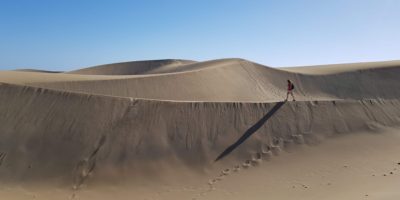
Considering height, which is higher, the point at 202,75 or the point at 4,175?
the point at 202,75

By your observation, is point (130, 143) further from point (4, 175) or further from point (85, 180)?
point (4, 175)

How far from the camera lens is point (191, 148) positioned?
504 inches

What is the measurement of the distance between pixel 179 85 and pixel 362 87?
11.6 metres

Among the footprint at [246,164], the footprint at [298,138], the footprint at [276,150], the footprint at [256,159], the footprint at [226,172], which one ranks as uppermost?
the footprint at [298,138]

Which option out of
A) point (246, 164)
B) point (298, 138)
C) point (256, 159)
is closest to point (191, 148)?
point (246, 164)

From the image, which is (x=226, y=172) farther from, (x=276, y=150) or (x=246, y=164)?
(x=276, y=150)

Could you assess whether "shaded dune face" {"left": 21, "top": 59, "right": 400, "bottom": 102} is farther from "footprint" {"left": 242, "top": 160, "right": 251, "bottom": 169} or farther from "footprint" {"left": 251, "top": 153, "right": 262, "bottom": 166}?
"footprint" {"left": 242, "top": 160, "right": 251, "bottom": 169}

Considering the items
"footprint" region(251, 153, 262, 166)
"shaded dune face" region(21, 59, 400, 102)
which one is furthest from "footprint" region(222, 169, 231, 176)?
"shaded dune face" region(21, 59, 400, 102)

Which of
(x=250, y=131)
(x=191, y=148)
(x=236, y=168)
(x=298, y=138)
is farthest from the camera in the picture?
(x=250, y=131)

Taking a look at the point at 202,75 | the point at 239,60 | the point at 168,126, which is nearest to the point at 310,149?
the point at 168,126

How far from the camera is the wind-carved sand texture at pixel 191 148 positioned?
1069 centimetres

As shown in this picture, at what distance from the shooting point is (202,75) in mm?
25141

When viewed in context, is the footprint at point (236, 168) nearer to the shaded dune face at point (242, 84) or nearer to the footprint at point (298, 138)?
the footprint at point (298, 138)

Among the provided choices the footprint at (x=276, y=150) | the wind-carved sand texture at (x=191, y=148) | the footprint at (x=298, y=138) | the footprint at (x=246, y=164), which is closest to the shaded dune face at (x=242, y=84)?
the wind-carved sand texture at (x=191, y=148)
